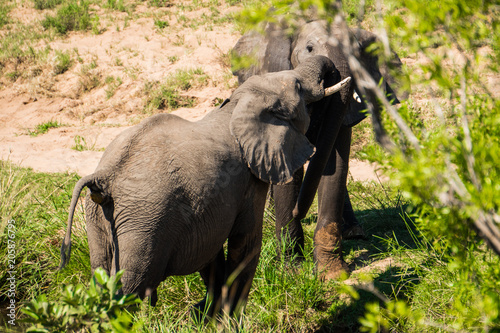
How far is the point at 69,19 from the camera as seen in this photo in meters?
12.7

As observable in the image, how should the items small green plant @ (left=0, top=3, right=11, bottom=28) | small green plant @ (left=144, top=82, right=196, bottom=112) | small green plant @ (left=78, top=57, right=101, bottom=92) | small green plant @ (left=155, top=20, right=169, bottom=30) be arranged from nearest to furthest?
1. small green plant @ (left=144, top=82, right=196, bottom=112)
2. small green plant @ (left=78, top=57, right=101, bottom=92)
3. small green plant @ (left=155, top=20, right=169, bottom=30)
4. small green plant @ (left=0, top=3, right=11, bottom=28)

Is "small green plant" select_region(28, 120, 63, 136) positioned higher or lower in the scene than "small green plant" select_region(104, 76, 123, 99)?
lower

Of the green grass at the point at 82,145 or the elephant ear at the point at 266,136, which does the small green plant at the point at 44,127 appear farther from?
the elephant ear at the point at 266,136

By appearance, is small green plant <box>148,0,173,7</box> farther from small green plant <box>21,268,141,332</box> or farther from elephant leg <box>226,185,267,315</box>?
small green plant <box>21,268,141,332</box>

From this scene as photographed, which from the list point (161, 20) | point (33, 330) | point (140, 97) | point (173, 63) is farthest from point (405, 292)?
point (161, 20)

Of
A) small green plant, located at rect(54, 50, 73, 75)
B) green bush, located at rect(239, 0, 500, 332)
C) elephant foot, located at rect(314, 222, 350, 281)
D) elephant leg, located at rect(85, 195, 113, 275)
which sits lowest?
small green plant, located at rect(54, 50, 73, 75)

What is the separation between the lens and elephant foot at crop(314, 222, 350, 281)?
4.08m

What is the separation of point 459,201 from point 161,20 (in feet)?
38.1

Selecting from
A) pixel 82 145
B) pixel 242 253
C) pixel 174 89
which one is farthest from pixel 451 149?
pixel 174 89

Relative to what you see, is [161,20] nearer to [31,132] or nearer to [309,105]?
[31,132]

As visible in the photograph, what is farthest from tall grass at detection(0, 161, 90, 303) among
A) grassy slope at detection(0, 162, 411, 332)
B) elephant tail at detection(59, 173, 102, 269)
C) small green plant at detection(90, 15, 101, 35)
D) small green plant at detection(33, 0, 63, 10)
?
small green plant at detection(33, 0, 63, 10)

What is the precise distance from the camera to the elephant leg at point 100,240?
8.54 feet

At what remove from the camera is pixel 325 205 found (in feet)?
14.0

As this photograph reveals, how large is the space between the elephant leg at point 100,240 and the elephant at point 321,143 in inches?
61.7
